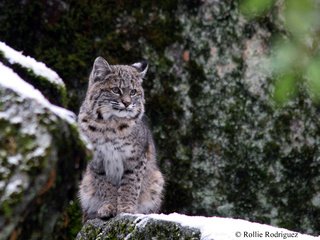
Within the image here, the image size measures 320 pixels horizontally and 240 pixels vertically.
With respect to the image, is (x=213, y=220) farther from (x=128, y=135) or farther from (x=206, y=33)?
(x=206, y=33)

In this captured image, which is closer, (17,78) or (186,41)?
(17,78)

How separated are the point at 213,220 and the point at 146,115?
9.04 feet

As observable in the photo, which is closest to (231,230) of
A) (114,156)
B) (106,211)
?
(106,211)

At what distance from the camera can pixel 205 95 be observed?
720 cm

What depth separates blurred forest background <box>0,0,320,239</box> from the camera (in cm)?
713

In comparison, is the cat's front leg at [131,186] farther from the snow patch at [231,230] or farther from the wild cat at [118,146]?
the snow patch at [231,230]

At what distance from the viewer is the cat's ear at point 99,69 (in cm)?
664

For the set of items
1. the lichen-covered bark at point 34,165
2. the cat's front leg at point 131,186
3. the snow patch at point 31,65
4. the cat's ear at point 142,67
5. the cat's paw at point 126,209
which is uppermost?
the cat's ear at point 142,67

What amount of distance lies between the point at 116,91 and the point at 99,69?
0.23m

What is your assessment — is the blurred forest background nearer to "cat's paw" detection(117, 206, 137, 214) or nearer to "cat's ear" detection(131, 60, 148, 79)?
"cat's ear" detection(131, 60, 148, 79)

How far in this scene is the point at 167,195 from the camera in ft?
23.5

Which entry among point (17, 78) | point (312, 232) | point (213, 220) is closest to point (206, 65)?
point (312, 232)

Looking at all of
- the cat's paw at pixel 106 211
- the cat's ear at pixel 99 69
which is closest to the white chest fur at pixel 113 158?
the cat's paw at pixel 106 211

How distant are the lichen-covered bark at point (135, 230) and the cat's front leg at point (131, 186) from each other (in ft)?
2.47
